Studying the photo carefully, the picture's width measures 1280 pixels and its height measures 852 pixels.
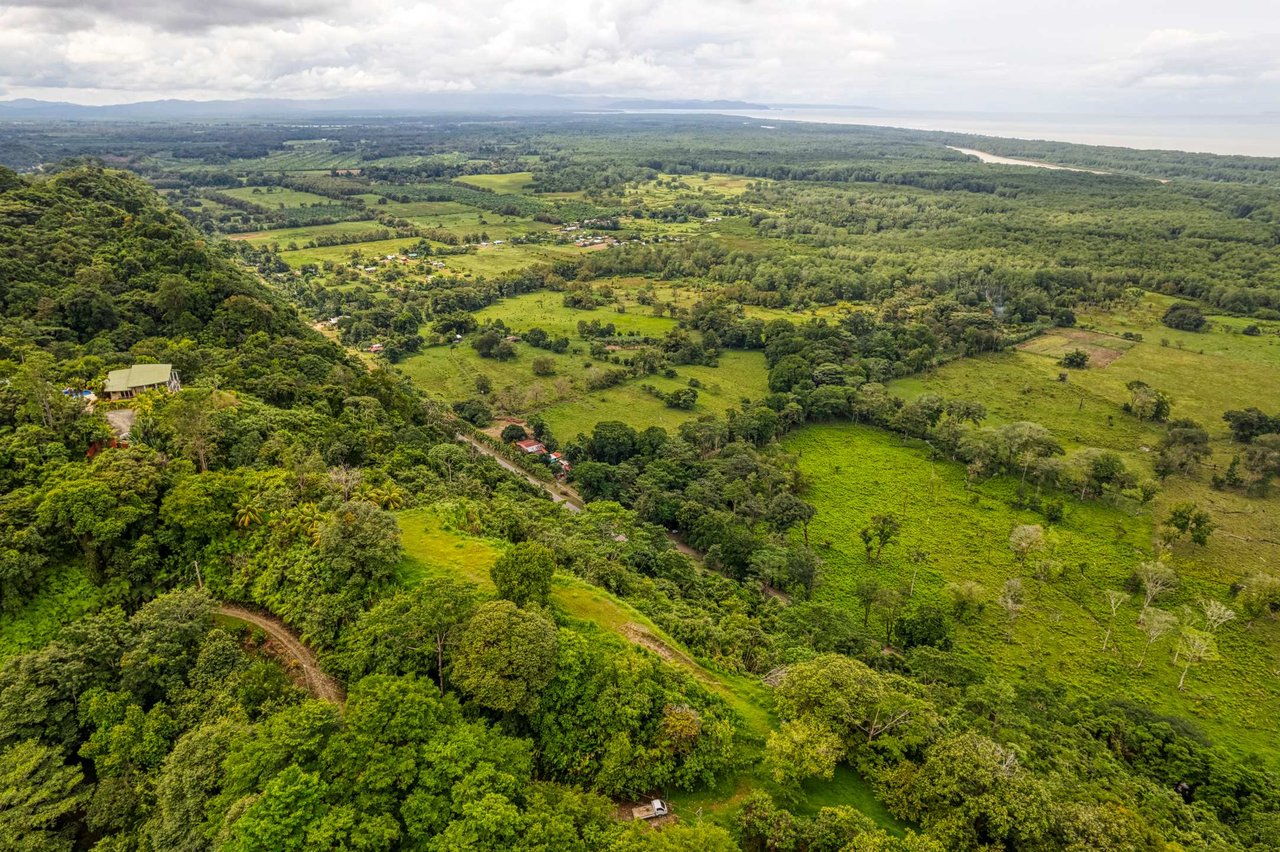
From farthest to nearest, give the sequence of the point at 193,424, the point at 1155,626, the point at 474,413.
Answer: the point at 474,413 → the point at 1155,626 → the point at 193,424

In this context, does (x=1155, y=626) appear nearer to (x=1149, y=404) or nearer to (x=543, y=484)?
(x=1149, y=404)

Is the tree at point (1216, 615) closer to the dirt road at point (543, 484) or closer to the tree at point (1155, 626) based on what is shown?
the tree at point (1155, 626)

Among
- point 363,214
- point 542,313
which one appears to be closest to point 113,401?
point 542,313

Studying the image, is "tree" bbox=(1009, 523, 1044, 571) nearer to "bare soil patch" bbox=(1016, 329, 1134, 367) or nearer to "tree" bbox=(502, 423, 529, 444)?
"tree" bbox=(502, 423, 529, 444)

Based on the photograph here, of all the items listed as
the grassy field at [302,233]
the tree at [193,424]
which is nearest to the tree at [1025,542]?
the tree at [193,424]

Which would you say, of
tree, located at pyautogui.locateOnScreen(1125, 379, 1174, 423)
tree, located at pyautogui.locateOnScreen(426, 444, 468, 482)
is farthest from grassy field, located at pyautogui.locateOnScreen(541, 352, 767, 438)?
tree, located at pyautogui.locateOnScreen(1125, 379, 1174, 423)

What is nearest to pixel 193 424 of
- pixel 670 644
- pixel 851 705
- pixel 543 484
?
pixel 670 644
